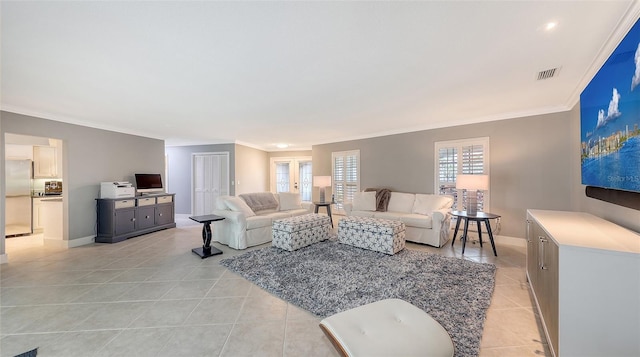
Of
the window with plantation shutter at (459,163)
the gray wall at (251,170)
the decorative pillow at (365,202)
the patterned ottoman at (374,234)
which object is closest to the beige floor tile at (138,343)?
the patterned ottoman at (374,234)

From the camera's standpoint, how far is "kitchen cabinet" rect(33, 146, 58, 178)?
18.3 ft

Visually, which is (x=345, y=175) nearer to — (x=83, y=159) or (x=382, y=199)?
(x=382, y=199)

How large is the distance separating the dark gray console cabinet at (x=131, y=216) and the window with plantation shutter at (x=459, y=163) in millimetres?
6336

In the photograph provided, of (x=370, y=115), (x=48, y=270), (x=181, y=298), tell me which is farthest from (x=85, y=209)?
(x=370, y=115)

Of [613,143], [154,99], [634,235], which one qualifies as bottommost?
[634,235]

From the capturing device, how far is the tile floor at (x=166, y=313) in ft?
5.79

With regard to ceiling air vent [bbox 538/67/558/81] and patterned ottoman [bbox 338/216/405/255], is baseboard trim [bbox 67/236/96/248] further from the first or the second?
ceiling air vent [bbox 538/67/558/81]

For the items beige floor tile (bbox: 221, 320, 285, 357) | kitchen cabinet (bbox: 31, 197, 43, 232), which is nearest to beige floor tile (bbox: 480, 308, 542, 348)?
beige floor tile (bbox: 221, 320, 285, 357)

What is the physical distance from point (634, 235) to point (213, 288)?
12.0 feet

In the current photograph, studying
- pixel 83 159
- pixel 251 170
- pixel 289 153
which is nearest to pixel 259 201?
pixel 251 170

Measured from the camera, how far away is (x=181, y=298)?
2.47m

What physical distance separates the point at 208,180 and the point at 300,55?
249 inches

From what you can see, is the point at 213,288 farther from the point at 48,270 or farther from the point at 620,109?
the point at 620,109

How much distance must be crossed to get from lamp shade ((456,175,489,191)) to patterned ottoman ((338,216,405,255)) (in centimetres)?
126
